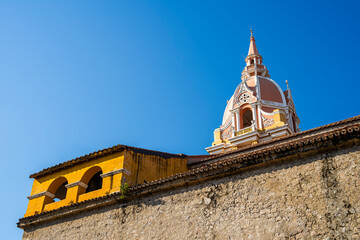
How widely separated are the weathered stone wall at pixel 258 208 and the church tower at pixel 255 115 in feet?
40.5

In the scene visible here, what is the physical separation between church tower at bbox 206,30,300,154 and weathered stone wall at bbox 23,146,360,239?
12331 millimetres

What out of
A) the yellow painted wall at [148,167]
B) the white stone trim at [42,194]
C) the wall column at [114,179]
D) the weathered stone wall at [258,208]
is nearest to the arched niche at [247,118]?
the yellow painted wall at [148,167]

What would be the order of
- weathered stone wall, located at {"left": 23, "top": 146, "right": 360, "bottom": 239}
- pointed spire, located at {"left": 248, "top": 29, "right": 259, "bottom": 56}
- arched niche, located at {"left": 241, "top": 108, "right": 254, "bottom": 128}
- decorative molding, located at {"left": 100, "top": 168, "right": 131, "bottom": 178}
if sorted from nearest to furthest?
weathered stone wall, located at {"left": 23, "top": 146, "right": 360, "bottom": 239}
decorative molding, located at {"left": 100, "top": 168, "right": 131, "bottom": 178}
arched niche, located at {"left": 241, "top": 108, "right": 254, "bottom": 128}
pointed spire, located at {"left": 248, "top": 29, "right": 259, "bottom": 56}

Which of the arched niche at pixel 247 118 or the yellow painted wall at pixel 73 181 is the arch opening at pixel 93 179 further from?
the arched niche at pixel 247 118

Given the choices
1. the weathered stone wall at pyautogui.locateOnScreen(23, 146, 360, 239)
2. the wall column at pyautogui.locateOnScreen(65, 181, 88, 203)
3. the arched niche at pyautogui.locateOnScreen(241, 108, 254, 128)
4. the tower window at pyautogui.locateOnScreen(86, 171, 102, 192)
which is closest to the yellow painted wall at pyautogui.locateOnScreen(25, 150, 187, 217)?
the wall column at pyautogui.locateOnScreen(65, 181, 88, 203)

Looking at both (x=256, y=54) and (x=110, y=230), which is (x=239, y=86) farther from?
(x=110, y=230)

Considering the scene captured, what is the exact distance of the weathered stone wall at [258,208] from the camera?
8.49 m

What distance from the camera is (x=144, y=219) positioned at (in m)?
10.9

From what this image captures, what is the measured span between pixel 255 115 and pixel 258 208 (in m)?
15.2

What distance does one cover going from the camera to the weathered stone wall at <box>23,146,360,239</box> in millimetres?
8492

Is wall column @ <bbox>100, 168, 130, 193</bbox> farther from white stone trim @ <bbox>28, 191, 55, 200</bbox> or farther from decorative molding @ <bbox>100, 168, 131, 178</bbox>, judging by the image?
white stone trim @ <bbox>28, 191, 55, 200</bbox>

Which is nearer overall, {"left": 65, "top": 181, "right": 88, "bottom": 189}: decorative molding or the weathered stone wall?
the weathered stone wall

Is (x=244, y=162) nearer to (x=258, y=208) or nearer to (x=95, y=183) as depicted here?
(x=258, y=208)

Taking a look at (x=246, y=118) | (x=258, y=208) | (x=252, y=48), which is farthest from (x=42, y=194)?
(x=252, y=48)
